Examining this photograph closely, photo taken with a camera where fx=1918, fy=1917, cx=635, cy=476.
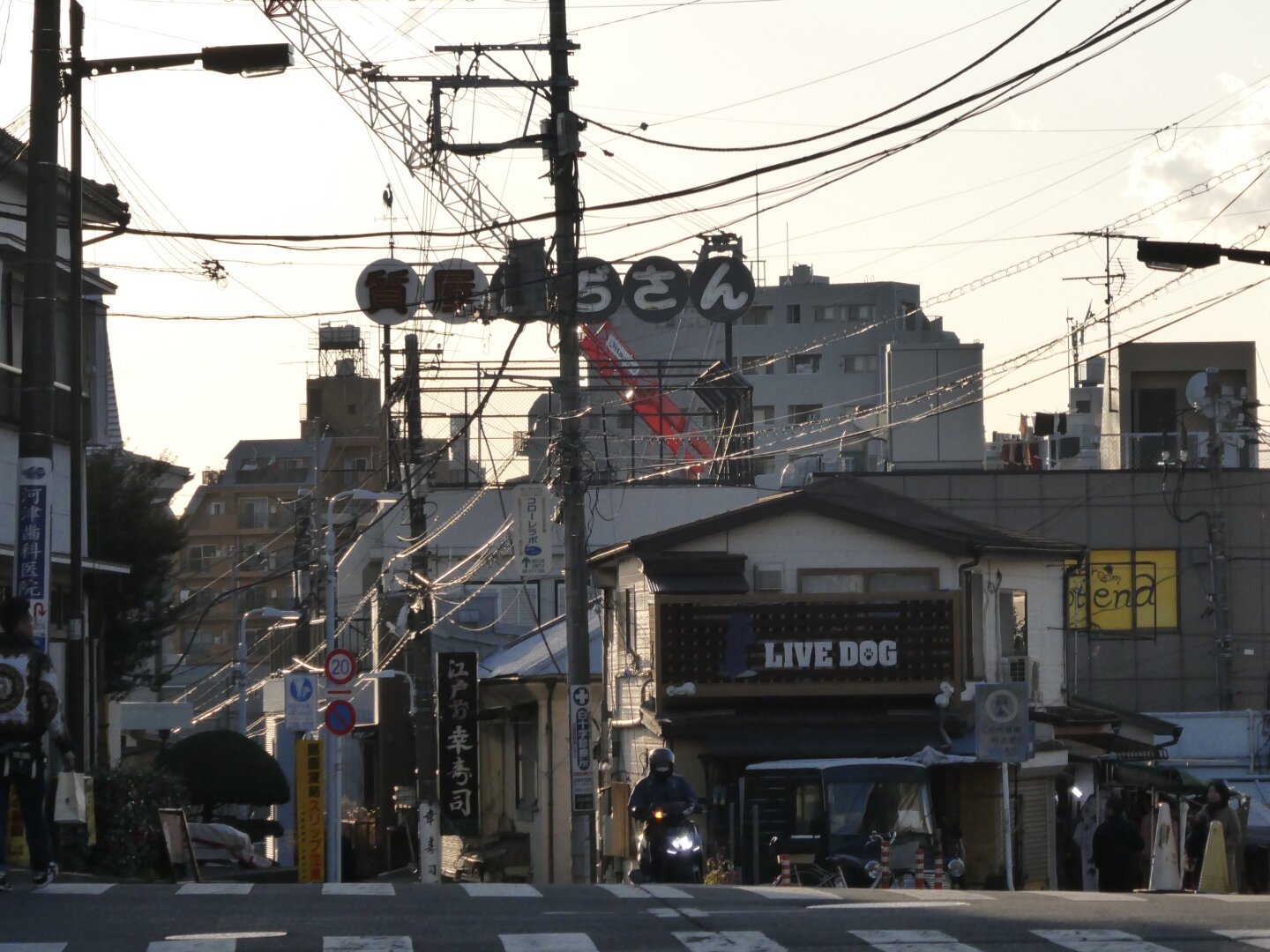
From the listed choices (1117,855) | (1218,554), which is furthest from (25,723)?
(1218,554)

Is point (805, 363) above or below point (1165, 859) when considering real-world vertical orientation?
above

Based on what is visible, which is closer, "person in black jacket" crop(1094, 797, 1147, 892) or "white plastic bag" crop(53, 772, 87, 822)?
"white plastic bag" crop(53, 772, 87, 822)

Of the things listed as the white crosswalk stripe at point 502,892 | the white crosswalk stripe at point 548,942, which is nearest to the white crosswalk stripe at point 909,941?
the white crosswalk stripe at point 548,942

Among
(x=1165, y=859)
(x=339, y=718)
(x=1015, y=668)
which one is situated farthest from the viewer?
(x=1015, y=668)

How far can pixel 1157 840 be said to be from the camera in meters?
22.2

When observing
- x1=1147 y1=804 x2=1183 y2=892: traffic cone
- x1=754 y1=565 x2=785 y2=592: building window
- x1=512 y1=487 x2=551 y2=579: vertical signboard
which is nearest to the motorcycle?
x1=1147 y1=804 x2=1183 y2=892: traffic cone

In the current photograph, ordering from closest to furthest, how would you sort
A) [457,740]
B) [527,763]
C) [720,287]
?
[720,287], [457,740], [527,763]

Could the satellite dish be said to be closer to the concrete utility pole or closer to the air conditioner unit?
the air conditioner unit

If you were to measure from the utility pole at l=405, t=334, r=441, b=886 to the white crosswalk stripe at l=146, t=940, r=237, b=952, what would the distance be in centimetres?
2144

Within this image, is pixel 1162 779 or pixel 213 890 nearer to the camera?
pixel 213 890

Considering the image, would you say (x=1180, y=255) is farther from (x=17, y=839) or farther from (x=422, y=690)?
(x=422, y=690)

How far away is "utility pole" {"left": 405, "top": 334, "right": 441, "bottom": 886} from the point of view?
31.5 m

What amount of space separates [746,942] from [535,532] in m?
25.0

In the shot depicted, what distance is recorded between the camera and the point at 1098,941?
31.8 feet
